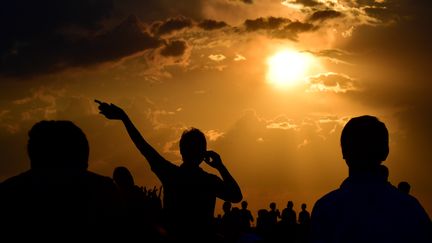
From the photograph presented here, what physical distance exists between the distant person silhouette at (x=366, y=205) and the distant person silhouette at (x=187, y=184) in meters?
1.34

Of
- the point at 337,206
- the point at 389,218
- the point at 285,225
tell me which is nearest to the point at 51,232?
the point at 337,206

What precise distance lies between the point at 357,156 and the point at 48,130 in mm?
1861

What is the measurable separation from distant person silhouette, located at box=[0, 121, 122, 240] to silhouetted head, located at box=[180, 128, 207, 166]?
193cm

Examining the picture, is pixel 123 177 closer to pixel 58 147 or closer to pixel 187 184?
pixel 187 184

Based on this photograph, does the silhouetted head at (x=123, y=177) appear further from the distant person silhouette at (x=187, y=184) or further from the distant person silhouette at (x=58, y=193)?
the distant person silhouette at (x=58, y=193)

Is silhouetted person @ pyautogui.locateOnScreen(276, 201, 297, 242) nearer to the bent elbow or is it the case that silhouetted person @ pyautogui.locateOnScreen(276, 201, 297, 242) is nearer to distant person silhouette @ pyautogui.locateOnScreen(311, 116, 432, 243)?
the bent elbow

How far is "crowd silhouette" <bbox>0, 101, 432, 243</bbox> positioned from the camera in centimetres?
322

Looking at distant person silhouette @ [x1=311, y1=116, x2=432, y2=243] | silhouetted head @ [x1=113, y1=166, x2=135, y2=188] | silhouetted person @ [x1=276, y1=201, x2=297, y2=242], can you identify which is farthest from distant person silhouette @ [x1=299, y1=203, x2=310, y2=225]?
distant person silhouette @ [x1=311, y1=116, x2=432, y2=243]

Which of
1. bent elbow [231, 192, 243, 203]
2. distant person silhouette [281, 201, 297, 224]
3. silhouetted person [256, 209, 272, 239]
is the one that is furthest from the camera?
distant person silhouette [281, 201, 297, 224]

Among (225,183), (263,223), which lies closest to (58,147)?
(225,183)

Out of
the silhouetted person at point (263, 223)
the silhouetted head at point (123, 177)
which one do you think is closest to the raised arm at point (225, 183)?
the silhouetted head at point (123, 177)

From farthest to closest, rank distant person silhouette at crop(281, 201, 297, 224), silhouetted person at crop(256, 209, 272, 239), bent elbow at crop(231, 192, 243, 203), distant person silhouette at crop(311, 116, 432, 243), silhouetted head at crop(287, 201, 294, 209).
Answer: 1. silhouetted head at crop(287, 201, 294, 209)
2. distant person silhouette at crop(281, 201, 297, 224)
3. silhouetted person at crop(256, 209, 272, 239)
4. bent elbow at crop(231, 192, 243, 203)
5. distant person silhouette at crop(311, 116, 432, 243)

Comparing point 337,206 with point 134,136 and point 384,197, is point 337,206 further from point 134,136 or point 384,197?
point 134,136

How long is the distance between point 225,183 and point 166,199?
0.54m
